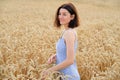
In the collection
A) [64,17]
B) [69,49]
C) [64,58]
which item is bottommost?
[64,58]

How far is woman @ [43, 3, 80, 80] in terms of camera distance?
131 inches

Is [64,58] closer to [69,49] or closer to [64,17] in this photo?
[69,49]

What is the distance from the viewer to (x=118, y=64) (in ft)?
13.3

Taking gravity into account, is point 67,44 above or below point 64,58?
above

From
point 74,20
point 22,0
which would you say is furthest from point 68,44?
point 22,0

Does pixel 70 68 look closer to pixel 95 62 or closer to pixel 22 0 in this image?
pixel 95 62

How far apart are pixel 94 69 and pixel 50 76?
1.22m

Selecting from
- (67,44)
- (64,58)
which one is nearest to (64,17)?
(67,44)

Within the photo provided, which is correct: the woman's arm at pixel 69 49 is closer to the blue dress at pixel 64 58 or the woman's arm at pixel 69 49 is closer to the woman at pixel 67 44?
the woman at pixel 67 44

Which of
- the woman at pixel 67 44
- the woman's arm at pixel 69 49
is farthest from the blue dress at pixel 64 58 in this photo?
the woman's arm at pixel 69 49

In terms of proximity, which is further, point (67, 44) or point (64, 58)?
point (64, 58)

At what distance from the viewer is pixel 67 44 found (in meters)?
3.32

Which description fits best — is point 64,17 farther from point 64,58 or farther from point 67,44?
point 64,58

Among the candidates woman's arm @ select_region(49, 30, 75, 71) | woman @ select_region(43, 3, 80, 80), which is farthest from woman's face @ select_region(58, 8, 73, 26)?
woman's arm @ select_region(49, 30, 75, 71)
